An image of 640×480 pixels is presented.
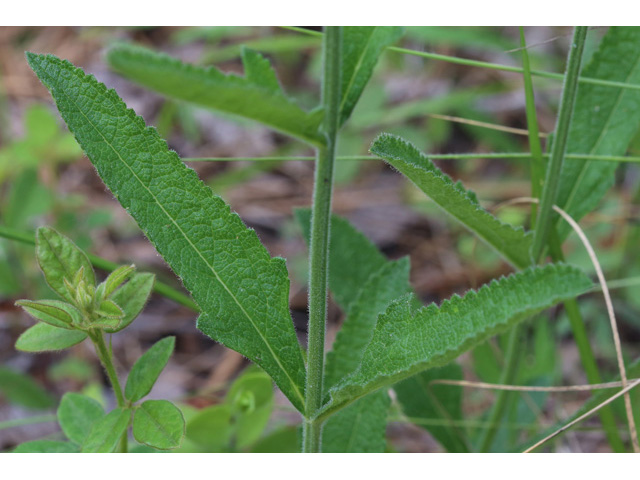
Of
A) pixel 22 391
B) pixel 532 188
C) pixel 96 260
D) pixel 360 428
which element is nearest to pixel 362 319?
pixel 360 428

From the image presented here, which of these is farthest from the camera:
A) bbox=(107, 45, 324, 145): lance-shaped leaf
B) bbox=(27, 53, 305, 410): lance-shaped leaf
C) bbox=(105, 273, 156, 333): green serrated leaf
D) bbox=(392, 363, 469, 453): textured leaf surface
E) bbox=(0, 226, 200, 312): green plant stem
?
bbox=(392, 363, 469, 453): textured leaf surface

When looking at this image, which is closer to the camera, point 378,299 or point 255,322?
point 255,322

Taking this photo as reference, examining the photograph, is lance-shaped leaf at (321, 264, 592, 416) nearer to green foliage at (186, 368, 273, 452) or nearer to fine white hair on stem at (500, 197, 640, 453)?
fine white hair on stem at (500, 197, 640, 453)

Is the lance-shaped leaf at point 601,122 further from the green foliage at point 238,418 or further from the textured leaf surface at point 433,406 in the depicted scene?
the green foliage at point 238,418

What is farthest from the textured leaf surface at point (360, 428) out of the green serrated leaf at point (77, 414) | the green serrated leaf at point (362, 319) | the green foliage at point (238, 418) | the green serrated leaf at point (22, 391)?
the green serrated leaf at point (22, 391)

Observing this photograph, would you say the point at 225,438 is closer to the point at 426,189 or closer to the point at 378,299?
the point at 378,299

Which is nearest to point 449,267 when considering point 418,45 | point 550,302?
point 418,45

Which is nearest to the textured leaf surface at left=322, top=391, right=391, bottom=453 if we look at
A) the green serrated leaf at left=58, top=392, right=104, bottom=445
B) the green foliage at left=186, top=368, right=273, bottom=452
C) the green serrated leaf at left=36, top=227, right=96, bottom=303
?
the green foliage at left=186, top=368, right=273, bottom=452
